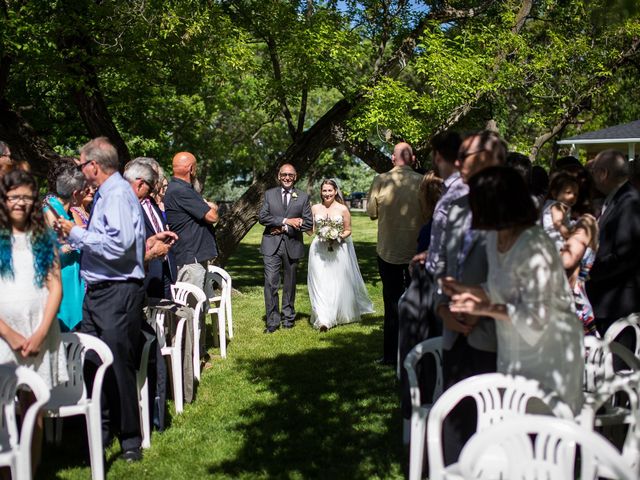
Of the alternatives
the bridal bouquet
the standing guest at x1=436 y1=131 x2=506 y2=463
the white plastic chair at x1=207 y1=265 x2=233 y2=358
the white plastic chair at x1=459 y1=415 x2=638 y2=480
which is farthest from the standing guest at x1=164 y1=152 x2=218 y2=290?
the white plastic chair at x1=459 y1=415 x2=638 y2=480

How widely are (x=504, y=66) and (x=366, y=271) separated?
6513mm

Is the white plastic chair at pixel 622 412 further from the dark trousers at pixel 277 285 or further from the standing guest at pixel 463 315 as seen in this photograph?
the dark trousers at pixel 277 285

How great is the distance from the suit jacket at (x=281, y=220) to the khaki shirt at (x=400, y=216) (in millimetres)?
2529

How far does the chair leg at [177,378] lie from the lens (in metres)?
6.04

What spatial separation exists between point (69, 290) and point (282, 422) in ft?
6.64

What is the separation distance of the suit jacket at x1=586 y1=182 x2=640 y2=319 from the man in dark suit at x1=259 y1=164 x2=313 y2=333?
5.31 metres

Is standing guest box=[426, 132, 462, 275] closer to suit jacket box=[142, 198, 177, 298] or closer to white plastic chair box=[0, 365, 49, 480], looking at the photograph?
white plastic chair box=[0, 365, 49, 480]

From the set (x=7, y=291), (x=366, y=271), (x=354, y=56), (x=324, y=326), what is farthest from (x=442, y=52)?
(x=7, y=291)

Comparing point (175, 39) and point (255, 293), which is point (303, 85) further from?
point (255, 293)

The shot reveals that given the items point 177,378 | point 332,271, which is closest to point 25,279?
point 177,378

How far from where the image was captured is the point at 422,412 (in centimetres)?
409

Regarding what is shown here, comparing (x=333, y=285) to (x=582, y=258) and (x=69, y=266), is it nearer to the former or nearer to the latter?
(x=69, y=266)

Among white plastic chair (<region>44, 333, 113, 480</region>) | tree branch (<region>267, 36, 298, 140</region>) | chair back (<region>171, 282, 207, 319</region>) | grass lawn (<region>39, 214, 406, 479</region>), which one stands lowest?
grass lawn (<region>39, 214, 406, 479</region>)

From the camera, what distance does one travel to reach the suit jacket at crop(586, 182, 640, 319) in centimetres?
489
